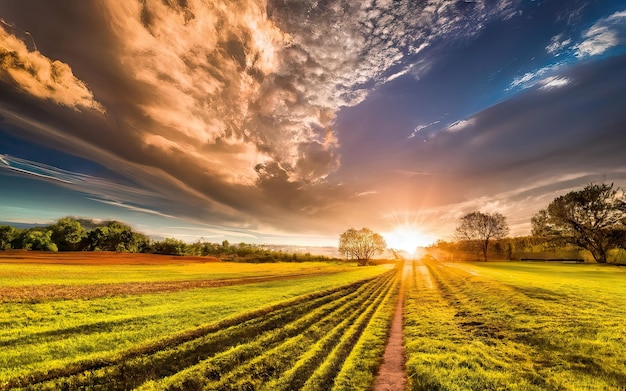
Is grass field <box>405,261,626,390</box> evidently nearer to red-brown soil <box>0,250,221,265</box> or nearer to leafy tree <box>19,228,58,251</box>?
red-brown soil <box>0,250,221,265</box>

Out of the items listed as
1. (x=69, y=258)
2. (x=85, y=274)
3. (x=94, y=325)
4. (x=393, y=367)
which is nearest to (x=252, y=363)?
(x=393, y=367)

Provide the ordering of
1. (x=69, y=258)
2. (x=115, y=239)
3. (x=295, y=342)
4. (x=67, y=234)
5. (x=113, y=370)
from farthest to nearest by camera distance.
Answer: (x=115, y=239)
(x=67, y=234)
(x=69, y=258)
(x=295, y=342)
(x=113, y=370)

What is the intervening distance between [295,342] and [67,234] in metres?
114

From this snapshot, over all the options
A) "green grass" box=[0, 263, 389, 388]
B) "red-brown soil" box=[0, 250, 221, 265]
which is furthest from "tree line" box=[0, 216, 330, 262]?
"green grass" box=[0, 263, 389, 388]

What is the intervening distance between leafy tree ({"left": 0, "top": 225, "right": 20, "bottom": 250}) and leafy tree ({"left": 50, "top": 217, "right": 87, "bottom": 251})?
32.2 ft

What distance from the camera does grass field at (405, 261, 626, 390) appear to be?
1028 centimetres

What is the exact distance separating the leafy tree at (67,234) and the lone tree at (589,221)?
154 metres

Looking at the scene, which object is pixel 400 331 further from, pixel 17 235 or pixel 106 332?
pixel 17 235

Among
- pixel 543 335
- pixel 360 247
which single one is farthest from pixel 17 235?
pixel 360 247

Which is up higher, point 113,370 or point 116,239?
point 116,239

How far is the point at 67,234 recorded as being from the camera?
90062 millimetres

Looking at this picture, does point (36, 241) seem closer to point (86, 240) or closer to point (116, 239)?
point (86, 240)

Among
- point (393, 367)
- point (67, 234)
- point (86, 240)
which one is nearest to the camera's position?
point (393, 367)

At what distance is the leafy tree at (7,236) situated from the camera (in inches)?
3006
